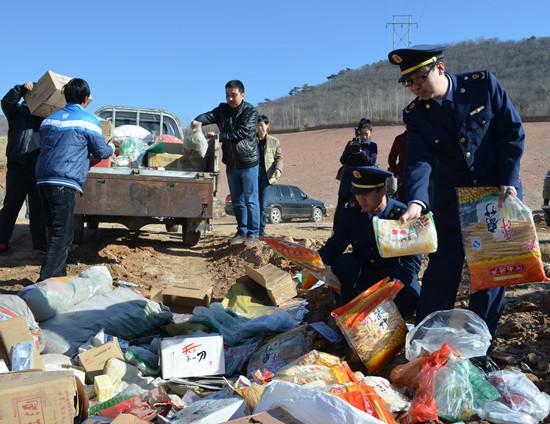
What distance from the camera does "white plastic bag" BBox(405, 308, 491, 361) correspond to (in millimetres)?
3207

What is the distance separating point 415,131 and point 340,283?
1.15 m

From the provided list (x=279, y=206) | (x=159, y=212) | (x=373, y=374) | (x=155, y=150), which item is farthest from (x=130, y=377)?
(x=279, y=206)

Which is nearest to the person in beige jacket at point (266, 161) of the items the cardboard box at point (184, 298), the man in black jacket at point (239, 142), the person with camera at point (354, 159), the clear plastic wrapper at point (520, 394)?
the man in black jacket at point (239, 142)

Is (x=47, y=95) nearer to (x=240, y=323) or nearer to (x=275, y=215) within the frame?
(x=240, y=323)

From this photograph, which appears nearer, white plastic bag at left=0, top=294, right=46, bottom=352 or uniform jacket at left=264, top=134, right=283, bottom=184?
white plastic bag at left=0, top=294, right=46, bottom=352

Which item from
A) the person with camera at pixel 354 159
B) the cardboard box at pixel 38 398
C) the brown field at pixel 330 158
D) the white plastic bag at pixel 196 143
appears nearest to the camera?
the cardboard box at pixel 38 398

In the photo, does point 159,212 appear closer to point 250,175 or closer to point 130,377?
point 250,175

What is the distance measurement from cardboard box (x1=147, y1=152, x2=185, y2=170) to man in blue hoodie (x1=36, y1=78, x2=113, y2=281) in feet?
9.86

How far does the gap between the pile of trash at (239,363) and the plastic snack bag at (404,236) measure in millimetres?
505

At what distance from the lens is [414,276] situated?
4.20 m

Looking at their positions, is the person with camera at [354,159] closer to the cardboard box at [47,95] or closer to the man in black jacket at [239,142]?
the man in black jacket at [239,142]

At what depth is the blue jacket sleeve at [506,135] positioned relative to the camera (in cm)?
333

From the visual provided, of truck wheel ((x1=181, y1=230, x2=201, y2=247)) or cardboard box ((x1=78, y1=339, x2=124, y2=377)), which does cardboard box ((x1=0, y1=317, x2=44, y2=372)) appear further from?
truck wheel ((x1=181, y1=230, x2=201, y2=247))

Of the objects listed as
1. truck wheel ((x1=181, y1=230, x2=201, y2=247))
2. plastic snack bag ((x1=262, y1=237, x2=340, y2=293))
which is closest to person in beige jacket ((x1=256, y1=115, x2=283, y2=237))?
truck wheel ((x1=181, y1=230, x2=201, y2=247))
